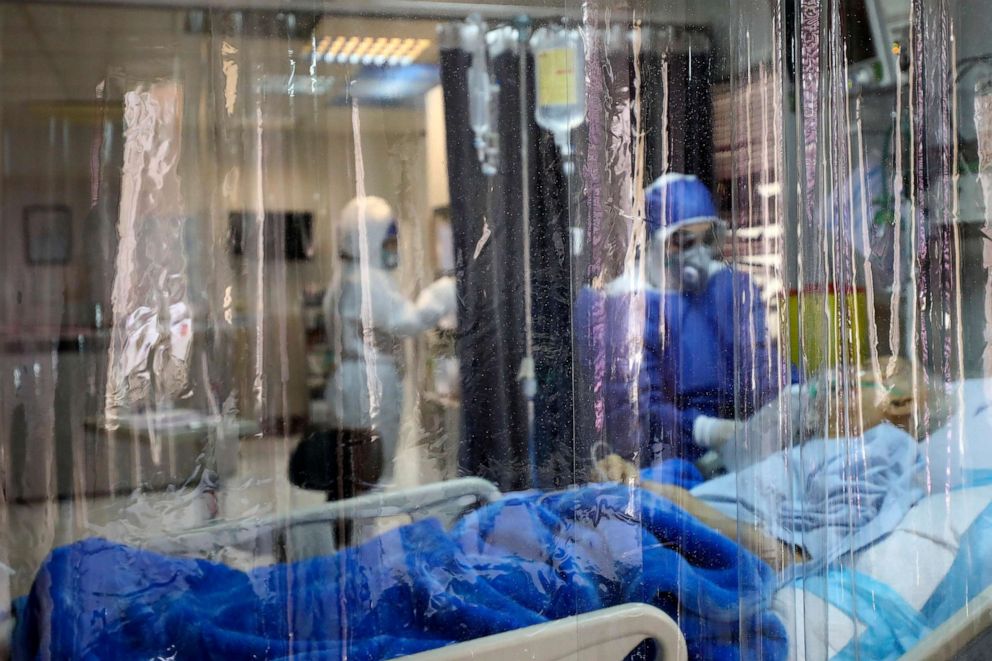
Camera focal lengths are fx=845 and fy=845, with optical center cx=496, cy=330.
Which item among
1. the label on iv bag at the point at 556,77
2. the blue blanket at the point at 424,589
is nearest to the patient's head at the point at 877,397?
the blue blanket at the point at 424,589

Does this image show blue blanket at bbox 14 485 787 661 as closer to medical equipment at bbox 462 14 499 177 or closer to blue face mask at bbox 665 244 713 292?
blue face mask at bbox 665 244 713 292

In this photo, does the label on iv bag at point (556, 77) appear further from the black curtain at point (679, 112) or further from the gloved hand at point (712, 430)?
the gloved hand at point (712, 430)

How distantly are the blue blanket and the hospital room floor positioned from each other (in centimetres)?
2

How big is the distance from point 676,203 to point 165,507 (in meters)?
0.64

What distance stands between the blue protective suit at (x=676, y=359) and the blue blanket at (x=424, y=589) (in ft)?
0.27

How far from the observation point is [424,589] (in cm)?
89

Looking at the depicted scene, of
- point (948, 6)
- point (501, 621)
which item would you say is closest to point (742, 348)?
point (501, 621)

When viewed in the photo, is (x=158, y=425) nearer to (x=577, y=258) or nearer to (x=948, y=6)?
(x=577, y=258)

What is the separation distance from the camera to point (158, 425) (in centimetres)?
85

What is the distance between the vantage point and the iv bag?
0.93 metres

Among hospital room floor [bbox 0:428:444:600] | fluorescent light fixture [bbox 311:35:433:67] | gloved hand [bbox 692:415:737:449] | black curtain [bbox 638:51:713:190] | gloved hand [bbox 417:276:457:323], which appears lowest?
hospital room floor [bbox 0:428:444:600]

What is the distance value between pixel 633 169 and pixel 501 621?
503 millimetres

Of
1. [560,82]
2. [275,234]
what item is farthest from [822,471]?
[275,234]

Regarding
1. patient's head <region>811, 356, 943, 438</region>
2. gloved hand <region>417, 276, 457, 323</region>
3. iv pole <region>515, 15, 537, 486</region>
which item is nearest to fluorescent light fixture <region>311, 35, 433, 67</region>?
iv pole <region>515, 15, 537, 486</region>
